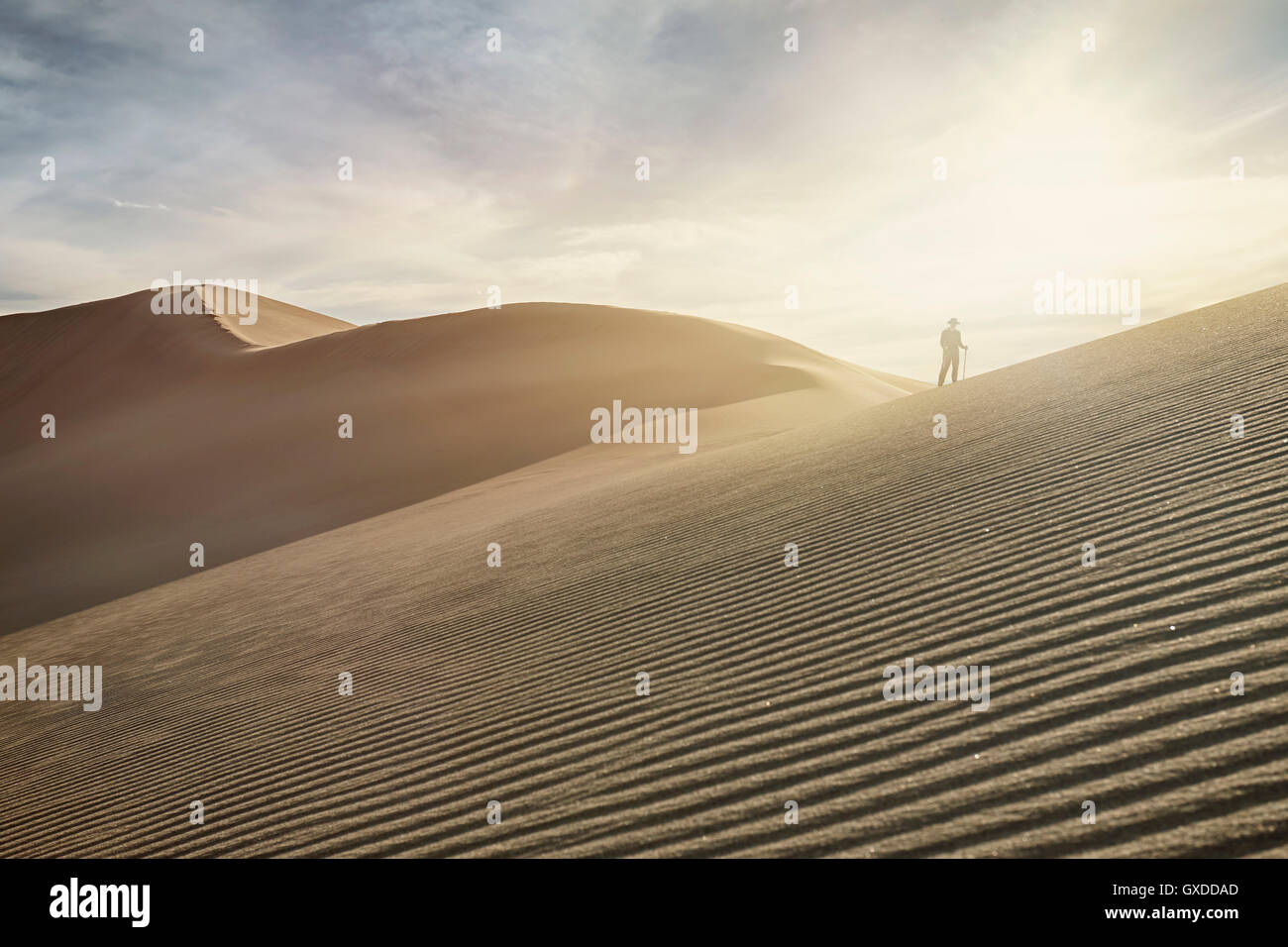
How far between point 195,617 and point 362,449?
15704 mm

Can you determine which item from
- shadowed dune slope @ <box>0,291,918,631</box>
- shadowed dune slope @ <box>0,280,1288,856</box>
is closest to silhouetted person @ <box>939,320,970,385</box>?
shadowed dune slope @ <box>0,291,918,631</box>

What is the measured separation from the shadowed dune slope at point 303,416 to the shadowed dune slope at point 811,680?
1077cm

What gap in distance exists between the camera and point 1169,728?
2691 mm

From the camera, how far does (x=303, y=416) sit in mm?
29375

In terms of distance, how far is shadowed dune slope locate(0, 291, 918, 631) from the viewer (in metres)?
20.8

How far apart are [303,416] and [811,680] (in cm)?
2870

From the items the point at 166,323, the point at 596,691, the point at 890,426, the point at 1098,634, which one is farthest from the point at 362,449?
the point at 166,323

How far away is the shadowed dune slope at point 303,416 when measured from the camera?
817 inches

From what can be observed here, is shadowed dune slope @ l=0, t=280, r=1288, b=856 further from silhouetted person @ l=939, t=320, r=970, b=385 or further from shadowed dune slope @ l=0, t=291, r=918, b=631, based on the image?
shadowed dune slope @ l=0, t=291, r=918, b=631

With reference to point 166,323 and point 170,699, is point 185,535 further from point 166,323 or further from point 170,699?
point 166,323

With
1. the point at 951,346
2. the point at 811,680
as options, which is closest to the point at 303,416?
the point at 951,346

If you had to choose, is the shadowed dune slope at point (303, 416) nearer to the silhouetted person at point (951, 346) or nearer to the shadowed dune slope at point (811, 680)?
the silhouetted person at point (951, 346)

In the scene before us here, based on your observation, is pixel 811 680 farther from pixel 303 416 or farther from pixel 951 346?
pixel 303 416

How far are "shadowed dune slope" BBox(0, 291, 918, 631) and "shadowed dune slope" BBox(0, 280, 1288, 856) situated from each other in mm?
10772
